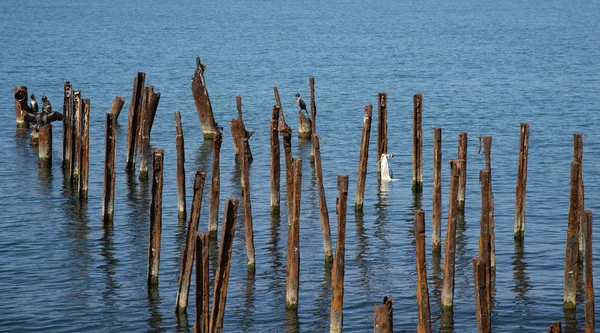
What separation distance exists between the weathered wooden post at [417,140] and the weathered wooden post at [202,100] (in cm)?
1039

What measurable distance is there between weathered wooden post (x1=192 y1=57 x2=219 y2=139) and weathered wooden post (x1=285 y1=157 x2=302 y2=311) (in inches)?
739

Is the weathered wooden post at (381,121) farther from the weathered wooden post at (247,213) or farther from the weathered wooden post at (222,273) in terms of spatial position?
the weathered wooden post at (222,273)

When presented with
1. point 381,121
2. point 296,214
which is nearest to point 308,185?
point 381,121

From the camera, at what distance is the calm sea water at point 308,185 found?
21250mm

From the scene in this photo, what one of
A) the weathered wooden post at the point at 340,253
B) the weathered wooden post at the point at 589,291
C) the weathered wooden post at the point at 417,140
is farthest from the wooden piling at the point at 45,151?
the weathered wooden post at the point at 589,291

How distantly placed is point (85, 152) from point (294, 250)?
10134mm

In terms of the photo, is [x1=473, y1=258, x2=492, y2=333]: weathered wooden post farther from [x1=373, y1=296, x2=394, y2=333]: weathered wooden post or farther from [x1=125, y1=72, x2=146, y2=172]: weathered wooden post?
[x1=125, y1=72, x2=146, y2=172]: weathered wooden post

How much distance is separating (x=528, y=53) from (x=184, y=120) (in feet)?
162

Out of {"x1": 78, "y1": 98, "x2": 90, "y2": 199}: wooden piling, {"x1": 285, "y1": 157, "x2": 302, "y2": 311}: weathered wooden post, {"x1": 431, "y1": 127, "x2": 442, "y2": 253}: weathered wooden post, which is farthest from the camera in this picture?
{"x1": 78, "y1": 98, "x2": 90, "y2": 199}: wooden piling

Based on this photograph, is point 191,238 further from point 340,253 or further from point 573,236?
point 573,236

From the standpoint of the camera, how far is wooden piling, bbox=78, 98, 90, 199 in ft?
89.1

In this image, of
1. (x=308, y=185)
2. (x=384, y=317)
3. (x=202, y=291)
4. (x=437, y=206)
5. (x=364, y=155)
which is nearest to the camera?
(x=384, y=317)

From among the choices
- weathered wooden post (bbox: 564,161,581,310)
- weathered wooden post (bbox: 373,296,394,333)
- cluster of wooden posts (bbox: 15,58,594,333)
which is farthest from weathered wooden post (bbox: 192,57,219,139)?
weathered wooden post (bbox: 373,296,394,333)

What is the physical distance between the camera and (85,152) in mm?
27344
